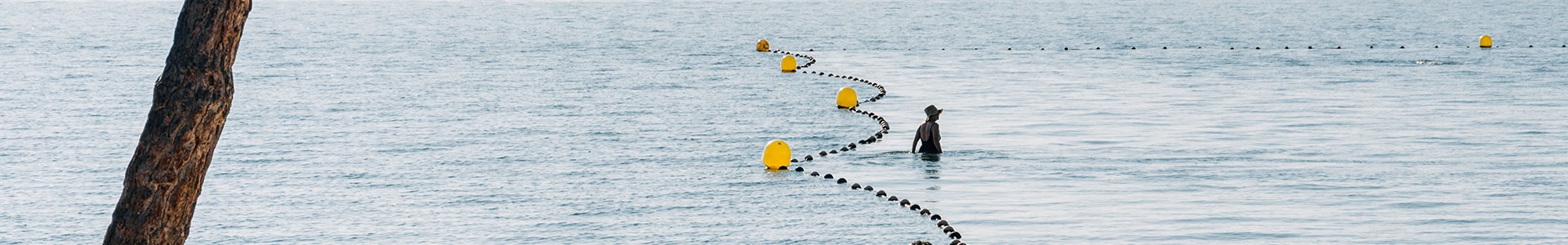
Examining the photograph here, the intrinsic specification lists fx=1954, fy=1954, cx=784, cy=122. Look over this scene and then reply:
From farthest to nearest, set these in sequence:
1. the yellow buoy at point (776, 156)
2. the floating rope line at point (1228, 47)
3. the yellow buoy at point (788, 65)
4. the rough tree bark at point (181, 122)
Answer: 1. the floating rope line at point (1228, 47)
2. the yellow buoy at point (788, 65)
3. the yellow buoy at point (776, 156)
4. the rough tree bark at point (181, 122)

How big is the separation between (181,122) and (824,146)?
1874 cm

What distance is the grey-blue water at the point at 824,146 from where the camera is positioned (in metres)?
21.1

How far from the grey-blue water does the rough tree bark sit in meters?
8.02

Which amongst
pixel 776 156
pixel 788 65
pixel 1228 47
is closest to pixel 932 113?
pixel 776 156

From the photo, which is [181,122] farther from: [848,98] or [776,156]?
[848,98]

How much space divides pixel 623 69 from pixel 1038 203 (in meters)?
34.2

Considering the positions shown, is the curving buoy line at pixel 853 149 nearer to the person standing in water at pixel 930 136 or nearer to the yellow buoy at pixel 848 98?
the yellow buoy at pixel 848 98

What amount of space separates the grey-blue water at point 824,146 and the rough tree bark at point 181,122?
316 inches

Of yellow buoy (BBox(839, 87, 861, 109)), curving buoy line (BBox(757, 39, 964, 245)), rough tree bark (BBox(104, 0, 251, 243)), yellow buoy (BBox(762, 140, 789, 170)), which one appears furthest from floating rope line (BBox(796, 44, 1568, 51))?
rough tree bark (BBox(104, 0, 251, 243))

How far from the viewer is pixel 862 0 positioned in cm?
16662

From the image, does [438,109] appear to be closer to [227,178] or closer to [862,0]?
[227,178]

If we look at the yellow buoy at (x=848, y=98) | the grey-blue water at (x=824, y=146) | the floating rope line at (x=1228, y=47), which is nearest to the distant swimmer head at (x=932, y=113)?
the grey-blue water at (x=824, y=146)

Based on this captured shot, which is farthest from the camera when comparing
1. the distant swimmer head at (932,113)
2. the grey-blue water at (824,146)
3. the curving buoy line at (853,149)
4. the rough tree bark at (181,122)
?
the distant swimmer head at (932,113)

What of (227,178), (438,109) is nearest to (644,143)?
(227,178)
